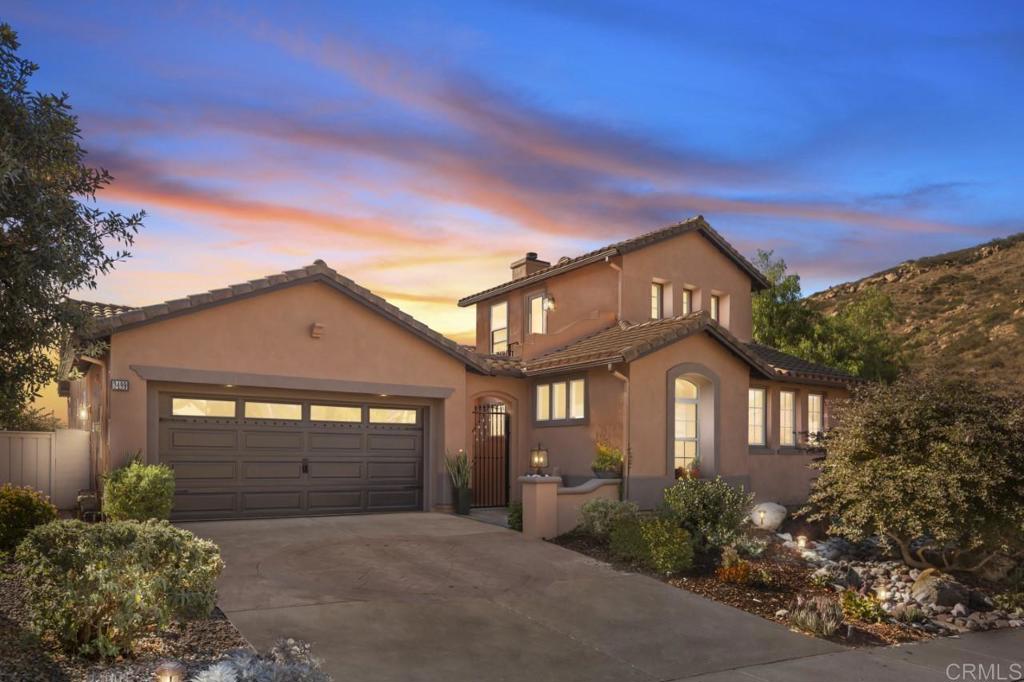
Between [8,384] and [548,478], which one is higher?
[8,384]

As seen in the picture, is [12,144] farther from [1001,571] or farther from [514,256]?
[514,256]

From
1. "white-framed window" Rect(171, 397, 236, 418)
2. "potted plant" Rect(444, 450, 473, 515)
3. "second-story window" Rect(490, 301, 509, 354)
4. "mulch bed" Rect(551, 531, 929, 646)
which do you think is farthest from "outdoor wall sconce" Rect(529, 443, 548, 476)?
"second-story window" Rect(490, 301, 509, 354)

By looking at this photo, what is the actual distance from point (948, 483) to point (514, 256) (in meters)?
15.1

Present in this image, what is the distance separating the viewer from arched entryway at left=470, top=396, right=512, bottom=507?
20.0 meters

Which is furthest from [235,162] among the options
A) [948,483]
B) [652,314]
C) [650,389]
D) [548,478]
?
[948,483]

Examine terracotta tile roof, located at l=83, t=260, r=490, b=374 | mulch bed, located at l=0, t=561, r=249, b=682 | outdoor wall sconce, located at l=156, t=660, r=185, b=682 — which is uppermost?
terracotta tile roof, located at l=83, t=260, r=490, b=374

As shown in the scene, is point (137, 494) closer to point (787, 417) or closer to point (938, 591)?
point (938, 591)

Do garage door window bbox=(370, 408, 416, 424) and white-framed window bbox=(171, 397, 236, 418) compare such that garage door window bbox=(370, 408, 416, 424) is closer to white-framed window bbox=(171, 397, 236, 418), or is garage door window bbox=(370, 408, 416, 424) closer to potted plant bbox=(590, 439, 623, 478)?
white-framed window bbox=(171, 397, 236, 418)

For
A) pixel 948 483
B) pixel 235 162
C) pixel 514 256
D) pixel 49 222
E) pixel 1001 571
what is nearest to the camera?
pixel 49 222

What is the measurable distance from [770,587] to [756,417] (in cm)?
916

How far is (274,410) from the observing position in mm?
16531

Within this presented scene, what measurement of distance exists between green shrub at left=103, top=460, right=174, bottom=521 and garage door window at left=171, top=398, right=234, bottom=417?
6.73ft

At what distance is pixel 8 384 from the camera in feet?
26.2

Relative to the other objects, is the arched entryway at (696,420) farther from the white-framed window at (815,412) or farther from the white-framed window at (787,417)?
the white-framed window at (815,412)
